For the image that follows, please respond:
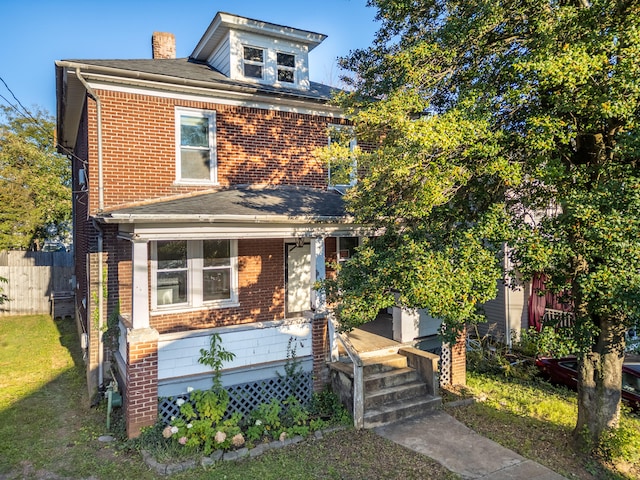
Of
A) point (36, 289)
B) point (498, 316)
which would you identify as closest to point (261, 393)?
point (498, 316)

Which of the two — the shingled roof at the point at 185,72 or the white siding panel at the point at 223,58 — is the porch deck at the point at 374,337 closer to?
the shingled roof at the point at 185,72

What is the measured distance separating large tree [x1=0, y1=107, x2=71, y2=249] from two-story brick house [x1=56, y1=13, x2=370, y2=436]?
13.8 meters

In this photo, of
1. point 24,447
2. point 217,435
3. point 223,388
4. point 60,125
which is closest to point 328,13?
point 60,125

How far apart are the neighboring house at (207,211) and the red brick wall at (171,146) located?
0.03m

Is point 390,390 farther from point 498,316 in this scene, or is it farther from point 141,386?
point 498,316

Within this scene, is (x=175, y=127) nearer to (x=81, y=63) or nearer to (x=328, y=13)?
(x=81, y=63)

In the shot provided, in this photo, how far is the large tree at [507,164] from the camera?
5285 mm

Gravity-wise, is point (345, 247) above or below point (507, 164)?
below

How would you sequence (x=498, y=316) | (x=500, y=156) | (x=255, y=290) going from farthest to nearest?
(x=498, y=316) < (x=255, y=290) < (x=500, y=156)

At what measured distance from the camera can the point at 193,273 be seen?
378 inches

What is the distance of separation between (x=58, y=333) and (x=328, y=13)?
551 inches

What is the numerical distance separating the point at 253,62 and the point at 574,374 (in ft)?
36.7

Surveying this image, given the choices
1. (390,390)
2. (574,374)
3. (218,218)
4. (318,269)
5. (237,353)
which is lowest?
(574,374)

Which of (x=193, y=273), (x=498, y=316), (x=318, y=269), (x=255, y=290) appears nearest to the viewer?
(x=318, y=269)
